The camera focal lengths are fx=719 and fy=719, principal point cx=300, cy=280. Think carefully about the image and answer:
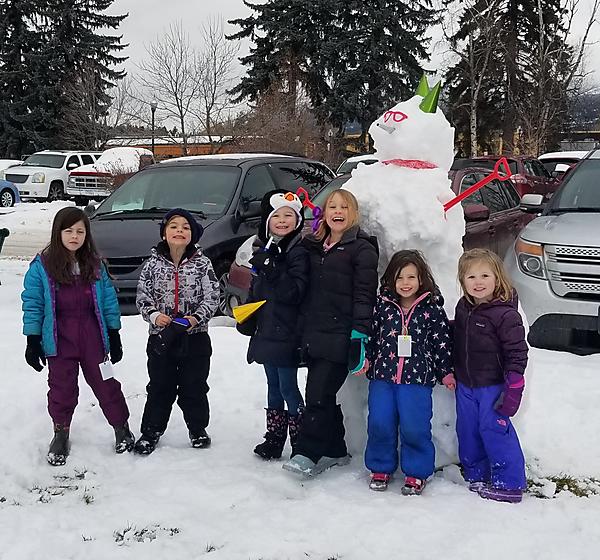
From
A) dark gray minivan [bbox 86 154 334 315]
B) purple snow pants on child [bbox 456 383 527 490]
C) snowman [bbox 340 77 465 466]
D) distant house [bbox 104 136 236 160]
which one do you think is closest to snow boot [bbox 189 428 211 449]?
snowman [bbox 340 77 465 466]

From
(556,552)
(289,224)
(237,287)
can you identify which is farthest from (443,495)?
(237,287)

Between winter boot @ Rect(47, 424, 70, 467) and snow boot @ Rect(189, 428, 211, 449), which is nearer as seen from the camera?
winter boot @ Rect(47, 424, 70, 467)

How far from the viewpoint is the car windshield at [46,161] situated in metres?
23.6

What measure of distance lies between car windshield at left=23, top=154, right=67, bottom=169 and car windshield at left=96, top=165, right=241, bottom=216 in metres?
16.8

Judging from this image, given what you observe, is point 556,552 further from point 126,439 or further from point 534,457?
point 126,439

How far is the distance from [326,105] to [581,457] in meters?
29.4

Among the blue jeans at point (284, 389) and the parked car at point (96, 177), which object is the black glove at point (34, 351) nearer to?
the blue jeans at point (284, 389)

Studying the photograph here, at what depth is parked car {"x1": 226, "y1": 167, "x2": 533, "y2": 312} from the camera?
6.75 m

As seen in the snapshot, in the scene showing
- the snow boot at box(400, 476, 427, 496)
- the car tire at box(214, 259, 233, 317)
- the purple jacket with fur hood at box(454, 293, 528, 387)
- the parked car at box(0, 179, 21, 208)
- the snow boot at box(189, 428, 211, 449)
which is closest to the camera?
the purple jacket with fur hood at box(454, 293, 528, 387)

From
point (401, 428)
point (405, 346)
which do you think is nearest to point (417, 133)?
point (405, 346)

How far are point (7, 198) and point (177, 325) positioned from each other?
1735cm

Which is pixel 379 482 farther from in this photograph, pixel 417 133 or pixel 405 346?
pixel 417 133

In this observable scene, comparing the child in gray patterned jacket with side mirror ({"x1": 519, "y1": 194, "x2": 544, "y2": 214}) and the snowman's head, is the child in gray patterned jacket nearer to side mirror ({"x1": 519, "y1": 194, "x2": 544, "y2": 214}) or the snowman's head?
the snowman's head

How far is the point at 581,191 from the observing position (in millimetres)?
6746
